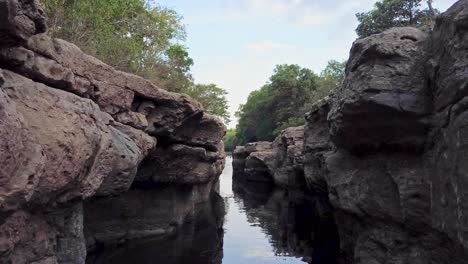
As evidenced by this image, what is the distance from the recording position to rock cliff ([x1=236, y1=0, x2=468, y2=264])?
7.74 m

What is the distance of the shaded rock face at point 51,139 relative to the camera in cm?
631

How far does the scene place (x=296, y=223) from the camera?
22.5 metres

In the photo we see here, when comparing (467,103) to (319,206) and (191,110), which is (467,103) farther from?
(319,206)

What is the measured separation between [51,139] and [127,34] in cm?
2150

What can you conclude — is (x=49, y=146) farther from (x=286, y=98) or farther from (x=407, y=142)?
(x=286, y=98)

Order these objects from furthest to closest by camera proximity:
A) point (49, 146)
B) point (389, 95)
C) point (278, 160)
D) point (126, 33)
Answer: point (278, 160) < point (126, 33) < point (389, 95) < point (49, 146)

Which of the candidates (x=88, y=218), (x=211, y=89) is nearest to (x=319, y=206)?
(x=88, y=218)

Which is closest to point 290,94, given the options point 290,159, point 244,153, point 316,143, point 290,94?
point 290,94

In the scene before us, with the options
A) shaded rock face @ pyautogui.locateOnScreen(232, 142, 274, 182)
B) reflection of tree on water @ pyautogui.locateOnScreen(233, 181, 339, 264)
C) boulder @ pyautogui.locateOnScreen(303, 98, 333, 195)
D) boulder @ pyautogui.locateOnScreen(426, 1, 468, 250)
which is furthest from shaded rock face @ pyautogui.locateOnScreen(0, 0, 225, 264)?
shaded rock face @ pyautogui.locateOnScreen(232, 142, 274, 182)

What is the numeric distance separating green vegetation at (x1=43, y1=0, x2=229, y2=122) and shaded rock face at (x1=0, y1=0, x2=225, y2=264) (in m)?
4.07

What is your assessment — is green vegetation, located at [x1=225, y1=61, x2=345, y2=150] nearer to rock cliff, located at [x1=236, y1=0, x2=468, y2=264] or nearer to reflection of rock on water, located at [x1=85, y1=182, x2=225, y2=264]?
reflection of rock on water, located at [x1=85, y1=182, x2=225, y2=264]

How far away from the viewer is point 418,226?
30.4 feet

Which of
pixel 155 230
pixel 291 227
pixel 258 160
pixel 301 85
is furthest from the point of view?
pixel 301 85

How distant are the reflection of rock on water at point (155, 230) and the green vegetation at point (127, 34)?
5.64m
